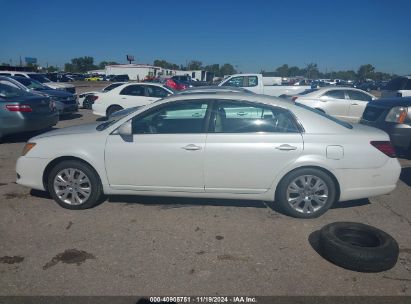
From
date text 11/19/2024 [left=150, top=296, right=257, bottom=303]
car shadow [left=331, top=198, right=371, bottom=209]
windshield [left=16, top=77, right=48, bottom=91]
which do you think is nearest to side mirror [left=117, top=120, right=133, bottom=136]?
date text 11/19/2024 [left=150, top=296, right=257, bottom=303]

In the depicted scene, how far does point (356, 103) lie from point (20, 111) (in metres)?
10.1

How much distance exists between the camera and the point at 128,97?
39.6ft

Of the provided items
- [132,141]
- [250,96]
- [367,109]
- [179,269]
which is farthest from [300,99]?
[179,269]

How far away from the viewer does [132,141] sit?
13.7ft

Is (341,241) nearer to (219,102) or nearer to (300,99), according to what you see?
(219,102)

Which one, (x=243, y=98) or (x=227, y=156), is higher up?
(x=243, y=98)

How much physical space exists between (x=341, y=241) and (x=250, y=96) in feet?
6.65

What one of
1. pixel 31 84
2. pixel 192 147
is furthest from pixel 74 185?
pixel 31 84

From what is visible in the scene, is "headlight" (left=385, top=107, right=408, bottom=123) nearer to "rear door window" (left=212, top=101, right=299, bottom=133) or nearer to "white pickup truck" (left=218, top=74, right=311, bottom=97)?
"rear door window" (left=212, top=101, right=299, bottom=133)

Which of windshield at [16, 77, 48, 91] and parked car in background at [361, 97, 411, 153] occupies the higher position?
windshield at [16, 77, 48, 91]

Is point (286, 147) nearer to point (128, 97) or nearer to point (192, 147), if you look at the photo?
point (192, 147)

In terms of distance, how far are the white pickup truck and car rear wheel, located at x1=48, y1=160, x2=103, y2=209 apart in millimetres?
12487

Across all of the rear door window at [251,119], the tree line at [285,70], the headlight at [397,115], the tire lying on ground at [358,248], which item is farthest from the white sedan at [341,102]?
the tree line at [285,70]

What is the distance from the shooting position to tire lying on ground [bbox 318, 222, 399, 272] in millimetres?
3031
